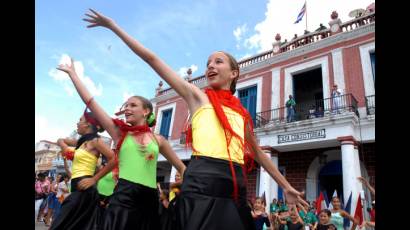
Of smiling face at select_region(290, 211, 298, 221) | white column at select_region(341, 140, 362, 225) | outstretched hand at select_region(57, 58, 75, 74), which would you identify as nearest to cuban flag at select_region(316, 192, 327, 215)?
smiling face at select_region(290, 211, 298, 221)

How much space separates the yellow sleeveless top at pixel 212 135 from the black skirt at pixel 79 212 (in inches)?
72.1

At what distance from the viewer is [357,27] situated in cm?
1227

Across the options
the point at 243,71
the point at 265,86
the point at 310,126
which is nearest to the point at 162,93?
the point at 243,71

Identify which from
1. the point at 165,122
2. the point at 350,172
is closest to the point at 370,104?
the point at 350,172

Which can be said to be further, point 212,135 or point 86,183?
point 86,183

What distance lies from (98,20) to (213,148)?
1.00 meters

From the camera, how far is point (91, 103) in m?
2.56

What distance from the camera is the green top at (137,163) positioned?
255 cm

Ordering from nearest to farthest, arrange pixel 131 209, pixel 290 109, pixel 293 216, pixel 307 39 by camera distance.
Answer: pixel 131 209 → pixel 293 216 → pixel 290 109 → pixel 307 39

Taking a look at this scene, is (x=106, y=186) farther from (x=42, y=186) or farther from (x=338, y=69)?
(x=338, y=69)

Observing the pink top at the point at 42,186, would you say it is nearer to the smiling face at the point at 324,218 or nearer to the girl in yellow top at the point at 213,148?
the smiling face at the point at 324,218

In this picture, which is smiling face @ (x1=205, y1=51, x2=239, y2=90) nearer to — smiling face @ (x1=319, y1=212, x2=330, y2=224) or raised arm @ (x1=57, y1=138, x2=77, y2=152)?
raised arm @ (x1=57, y1=138, x2=77, y2=152)
